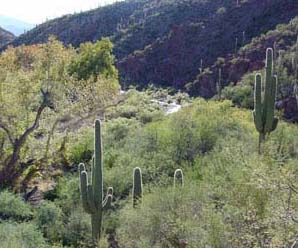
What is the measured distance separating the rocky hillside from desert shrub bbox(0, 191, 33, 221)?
1308 inches

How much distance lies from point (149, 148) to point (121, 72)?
1599 inches

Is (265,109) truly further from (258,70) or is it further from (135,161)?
(258,70)

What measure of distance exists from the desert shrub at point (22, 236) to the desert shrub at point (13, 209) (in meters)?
1.94

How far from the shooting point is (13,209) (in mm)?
19016

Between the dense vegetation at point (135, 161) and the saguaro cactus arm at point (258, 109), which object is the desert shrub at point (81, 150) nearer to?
the dense vegetation at point (135, 161)

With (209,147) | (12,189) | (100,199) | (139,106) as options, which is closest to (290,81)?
(139,106)

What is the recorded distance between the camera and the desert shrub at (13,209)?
62.2ft

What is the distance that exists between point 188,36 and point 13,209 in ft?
145

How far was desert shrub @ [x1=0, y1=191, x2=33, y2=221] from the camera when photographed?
1895cm

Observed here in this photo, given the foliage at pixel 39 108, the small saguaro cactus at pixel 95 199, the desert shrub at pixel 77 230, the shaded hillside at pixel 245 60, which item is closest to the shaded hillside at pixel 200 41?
the shaded hillside at pixel 245 60

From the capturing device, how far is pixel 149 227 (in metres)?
13.8

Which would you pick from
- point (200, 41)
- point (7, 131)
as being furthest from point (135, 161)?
point (200, 41)

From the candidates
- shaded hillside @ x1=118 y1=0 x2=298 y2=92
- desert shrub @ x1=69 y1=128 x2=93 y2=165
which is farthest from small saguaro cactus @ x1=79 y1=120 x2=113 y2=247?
shaded hillside @ x1=118 y1=0 x2=298 y2=92

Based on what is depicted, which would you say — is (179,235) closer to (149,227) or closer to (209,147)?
(149,227)
